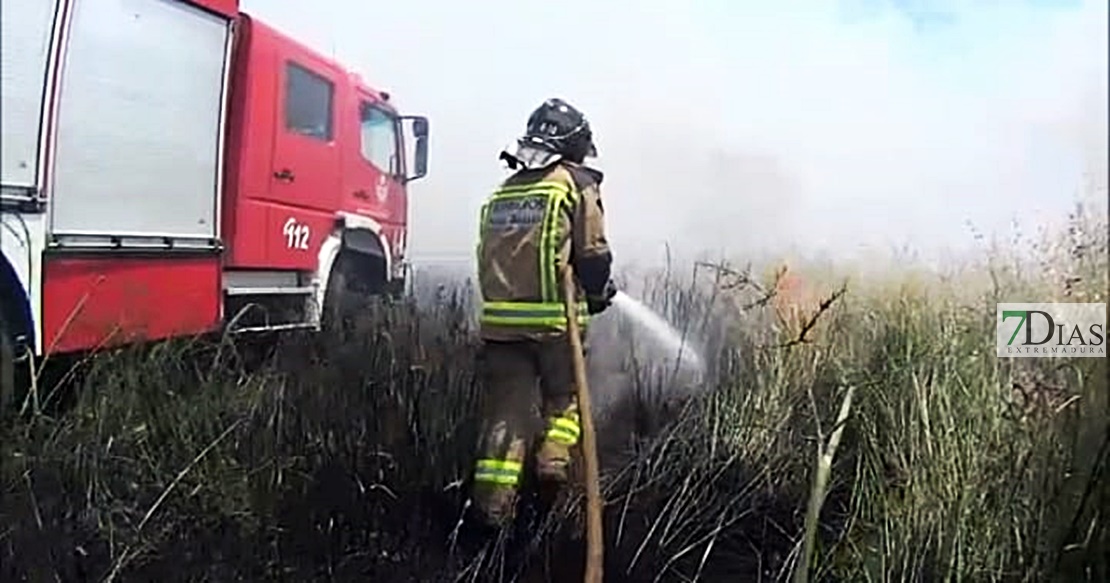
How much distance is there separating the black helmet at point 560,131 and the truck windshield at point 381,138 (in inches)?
25.6

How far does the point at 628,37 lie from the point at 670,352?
97cm

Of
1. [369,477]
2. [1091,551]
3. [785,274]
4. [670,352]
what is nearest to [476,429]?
[369,477]

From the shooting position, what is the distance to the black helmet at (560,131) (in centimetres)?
364

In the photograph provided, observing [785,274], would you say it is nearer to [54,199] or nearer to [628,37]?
[628,37]

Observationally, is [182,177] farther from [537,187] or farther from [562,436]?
[562,436]

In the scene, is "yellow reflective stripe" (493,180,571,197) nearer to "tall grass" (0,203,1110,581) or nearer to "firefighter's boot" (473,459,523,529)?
"tall grass" (0,203,1110,581)

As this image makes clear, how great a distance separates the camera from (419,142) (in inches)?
162

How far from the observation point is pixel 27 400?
357 centimetres

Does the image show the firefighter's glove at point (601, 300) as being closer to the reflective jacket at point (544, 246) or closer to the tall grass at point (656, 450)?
the reflective jacket at point (544, 246)

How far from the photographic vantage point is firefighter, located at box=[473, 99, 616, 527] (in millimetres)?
3656

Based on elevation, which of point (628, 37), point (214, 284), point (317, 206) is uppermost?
point (628, 37)

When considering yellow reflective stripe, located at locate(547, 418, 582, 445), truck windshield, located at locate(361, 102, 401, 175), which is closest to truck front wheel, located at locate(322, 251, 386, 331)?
truck windshield, located at locate(361, 102, 401, 175)

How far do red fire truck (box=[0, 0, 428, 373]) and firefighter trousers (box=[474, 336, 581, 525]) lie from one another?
1.99 feet

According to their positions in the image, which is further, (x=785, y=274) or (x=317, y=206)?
(x=317, y=206)
